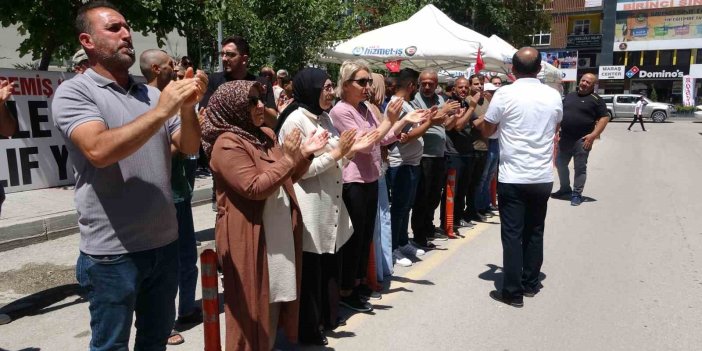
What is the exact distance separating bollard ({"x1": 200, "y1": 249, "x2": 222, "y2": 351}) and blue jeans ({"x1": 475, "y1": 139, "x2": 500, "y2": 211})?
5274mm

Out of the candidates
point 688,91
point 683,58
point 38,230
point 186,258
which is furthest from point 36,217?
point 683,58

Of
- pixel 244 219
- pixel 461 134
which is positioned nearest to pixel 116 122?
pixel 244 219

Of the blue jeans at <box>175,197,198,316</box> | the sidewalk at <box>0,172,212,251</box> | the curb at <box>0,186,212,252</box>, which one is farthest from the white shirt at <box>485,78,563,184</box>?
the sidewalk at <box>0,172,212,251</box>

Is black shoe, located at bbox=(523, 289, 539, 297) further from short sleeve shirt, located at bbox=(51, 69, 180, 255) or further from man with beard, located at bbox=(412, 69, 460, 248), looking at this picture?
short sleeve shirt, located at bbox=(51, 69, 180, 255)

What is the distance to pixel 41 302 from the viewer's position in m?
4.59

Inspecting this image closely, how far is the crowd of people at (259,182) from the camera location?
2211mm

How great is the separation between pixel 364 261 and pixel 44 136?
236 inches

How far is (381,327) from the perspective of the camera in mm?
4062

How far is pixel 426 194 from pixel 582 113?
4.41 m

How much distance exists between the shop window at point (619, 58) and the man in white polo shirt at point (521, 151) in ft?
162

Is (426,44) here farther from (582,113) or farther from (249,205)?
(249,205)

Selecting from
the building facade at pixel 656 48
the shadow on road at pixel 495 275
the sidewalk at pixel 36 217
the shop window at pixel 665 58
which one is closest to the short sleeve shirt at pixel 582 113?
the shadow on road at pixel 495 275

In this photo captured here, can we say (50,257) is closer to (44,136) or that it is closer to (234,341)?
(44,136)

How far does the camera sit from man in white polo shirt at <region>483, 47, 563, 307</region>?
14.4ft
